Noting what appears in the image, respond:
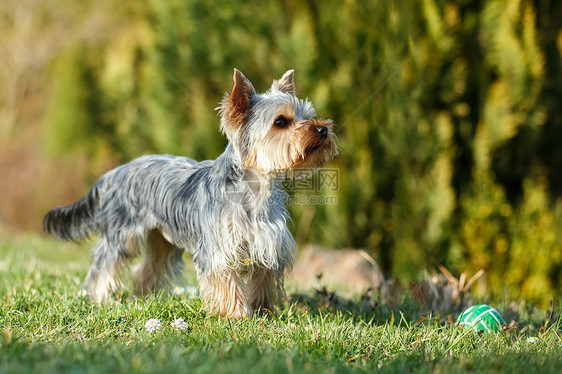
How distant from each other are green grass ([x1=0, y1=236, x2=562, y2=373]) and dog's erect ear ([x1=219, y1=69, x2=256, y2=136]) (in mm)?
1497

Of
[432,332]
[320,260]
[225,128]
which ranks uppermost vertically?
[225,128]

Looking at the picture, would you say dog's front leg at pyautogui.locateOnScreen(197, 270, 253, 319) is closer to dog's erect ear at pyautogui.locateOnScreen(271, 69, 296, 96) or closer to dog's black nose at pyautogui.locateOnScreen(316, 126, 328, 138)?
dog's black nose at pyautogui.locateOnScreen(316, 126, 328, 138)

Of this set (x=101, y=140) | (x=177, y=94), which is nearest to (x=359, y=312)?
(x=177, y=94)

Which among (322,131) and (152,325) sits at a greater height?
(322,131)

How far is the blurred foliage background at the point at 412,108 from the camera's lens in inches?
338

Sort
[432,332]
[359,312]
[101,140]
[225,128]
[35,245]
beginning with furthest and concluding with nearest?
[101,140] < [35,245] < [359,312] < [225,128] < [432,332]

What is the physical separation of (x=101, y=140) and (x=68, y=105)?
9.44 feet

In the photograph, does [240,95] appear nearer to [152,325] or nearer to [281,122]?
[281,122]

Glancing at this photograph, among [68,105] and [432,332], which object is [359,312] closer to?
[432,332]

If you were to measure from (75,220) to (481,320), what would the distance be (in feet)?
13.3

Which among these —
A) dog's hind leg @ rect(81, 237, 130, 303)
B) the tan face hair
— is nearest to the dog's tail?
dog's hind leg @ rect(81, 237, 130, 303)

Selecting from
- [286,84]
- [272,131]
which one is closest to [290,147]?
[272,131]

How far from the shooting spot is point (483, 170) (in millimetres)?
8656

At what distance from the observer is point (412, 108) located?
871 centimetres
